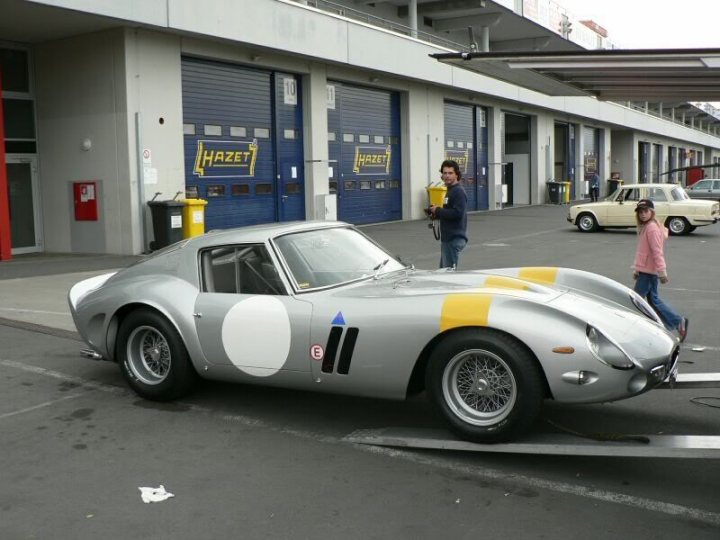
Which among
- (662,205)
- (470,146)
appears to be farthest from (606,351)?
(470,146)

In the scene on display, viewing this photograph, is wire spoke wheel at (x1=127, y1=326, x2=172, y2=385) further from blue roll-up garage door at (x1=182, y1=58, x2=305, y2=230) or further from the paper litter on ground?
blue roll-up garage door at (x1=182, y1=58, x2=305, y2=230)

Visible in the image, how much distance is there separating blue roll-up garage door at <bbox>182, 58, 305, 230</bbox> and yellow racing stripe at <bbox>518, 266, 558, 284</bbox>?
1304 cm

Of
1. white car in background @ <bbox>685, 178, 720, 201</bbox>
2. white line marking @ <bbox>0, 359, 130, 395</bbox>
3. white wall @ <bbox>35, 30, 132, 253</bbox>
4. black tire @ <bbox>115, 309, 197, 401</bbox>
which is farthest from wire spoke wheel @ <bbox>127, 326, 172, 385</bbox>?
white car in background @ <bbox>685, 178, 720, 201</bbox>

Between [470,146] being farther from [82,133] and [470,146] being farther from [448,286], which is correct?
[448,286]

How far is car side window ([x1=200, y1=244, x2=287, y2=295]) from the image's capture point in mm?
5234

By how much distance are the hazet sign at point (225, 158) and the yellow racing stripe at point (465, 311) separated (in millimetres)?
14165

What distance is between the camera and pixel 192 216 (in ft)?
52.0

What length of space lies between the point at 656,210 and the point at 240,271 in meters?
17.3

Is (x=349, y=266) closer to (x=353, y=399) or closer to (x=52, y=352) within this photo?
(x=353, y=399)

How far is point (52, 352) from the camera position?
7.22m

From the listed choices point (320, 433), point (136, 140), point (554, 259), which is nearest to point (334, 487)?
point (320, 433)

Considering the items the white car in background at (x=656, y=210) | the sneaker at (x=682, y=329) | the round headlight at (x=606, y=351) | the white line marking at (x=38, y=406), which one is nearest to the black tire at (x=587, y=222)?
the white car in background at (x=656, y=210)

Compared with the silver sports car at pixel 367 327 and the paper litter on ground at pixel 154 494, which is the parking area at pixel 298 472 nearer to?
the paper litter on ground at pixel 154 494

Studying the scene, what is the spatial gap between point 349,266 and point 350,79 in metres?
18.4
